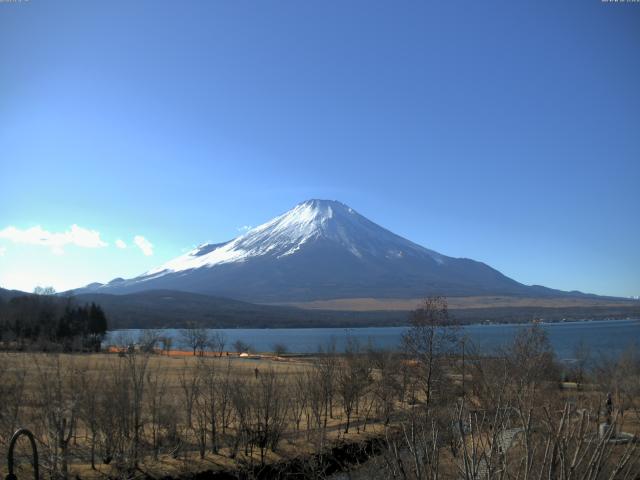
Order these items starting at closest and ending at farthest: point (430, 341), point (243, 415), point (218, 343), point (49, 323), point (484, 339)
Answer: point (243, 415) → point (430, 341) → point (49, 323) → point (484, 339) → point (218, 343)

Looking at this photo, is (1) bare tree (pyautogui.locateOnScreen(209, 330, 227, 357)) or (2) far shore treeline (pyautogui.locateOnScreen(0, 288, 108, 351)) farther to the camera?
(1) bare tree (pyautogui.locateOnScreen(209, 330, 227, 357))

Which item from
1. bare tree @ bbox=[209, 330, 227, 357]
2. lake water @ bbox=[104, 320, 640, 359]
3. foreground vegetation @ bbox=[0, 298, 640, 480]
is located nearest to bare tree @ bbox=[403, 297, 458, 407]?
foreground vegetation @ bbox=[0, 298, 640, 480]

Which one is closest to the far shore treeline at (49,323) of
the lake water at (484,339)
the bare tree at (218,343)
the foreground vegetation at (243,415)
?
the lake water at (484,339)

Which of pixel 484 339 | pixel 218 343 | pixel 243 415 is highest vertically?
pixel 243 415

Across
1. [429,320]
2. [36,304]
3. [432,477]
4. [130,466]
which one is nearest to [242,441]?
[130,466]

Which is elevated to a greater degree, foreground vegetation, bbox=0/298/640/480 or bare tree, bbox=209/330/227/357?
foreground vegetation, bbox=0/298/640/480

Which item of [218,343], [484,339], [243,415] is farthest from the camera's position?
[218,343]

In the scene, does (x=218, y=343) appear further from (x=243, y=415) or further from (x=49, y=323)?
(x=243, y=415)

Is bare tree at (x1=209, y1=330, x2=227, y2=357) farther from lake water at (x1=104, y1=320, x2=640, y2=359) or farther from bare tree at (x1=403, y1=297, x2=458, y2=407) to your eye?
bare tree at (x1=403, y1=297, x2=458, y2=407)

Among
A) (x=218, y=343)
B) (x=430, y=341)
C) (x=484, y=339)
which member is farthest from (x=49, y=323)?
(x=430, y=341)

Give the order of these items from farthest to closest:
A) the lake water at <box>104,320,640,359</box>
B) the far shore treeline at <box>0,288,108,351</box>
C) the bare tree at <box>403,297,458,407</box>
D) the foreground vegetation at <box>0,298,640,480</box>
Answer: the far shore treeline at <box>0,288,108,351</box> → the lake water at <box>104,320,640,359</box> → the bare tree at <box>403,297,458,407</box> → the foreground vegetation at <box>0,298,640,480</box>

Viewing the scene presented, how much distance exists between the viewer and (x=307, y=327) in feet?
608

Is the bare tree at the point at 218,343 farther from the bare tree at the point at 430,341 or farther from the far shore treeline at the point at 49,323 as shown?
the bare tree at the point at 430,341

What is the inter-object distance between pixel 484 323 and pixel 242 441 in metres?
157
